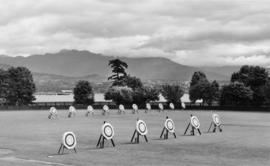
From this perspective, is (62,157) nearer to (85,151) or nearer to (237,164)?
(85,151)

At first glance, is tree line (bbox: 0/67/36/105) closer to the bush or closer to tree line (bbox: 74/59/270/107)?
tree line (bbox: 74/59/270/107)

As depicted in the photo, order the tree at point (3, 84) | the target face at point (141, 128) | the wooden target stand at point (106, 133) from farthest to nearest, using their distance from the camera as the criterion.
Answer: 1. the tree at point (3, 84)
2. the target face at point (141, 128)
3. the wooden target stand at point (106, 133)

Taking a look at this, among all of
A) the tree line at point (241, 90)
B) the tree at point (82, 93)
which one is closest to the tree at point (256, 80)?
the tree line at point (241, 90)

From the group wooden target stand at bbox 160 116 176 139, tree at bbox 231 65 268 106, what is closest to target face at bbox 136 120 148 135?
wooden target stand at bbox 160 116 176 139

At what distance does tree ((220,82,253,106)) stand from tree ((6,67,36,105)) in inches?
2249

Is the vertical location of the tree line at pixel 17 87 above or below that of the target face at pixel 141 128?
above

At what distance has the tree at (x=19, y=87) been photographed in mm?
129500

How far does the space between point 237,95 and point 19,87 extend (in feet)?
205

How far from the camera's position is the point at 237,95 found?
108688 millimetres

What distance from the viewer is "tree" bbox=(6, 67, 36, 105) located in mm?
129500

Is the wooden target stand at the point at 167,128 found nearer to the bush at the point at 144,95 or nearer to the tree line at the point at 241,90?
the tree line at the point at 241,90

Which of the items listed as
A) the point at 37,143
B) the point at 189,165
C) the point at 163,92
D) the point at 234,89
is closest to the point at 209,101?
the point at 163,92

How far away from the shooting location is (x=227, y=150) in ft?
85.6

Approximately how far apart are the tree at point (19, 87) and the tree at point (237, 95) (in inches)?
2249
